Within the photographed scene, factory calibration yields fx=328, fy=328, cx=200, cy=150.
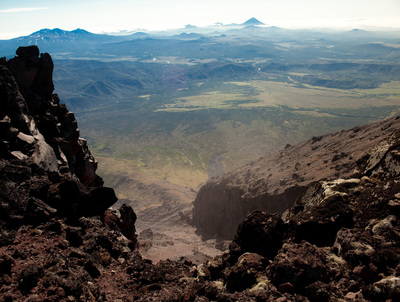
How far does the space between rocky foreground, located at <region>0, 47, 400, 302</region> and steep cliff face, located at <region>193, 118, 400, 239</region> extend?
25369 millimetres

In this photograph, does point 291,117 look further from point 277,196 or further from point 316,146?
point 277,196

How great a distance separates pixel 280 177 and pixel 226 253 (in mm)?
35988

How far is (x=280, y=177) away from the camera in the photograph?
48.9 m

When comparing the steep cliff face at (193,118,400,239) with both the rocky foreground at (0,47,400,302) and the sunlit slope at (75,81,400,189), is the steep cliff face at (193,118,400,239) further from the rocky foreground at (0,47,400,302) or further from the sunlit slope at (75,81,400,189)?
the sunlit slope at (75,81,400,189)

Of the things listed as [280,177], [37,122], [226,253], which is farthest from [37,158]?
[280,177]

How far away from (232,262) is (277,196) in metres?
31.2

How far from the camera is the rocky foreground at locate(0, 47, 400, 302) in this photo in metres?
9.88

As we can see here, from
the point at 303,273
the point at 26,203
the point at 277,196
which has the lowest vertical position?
the point at 277,196

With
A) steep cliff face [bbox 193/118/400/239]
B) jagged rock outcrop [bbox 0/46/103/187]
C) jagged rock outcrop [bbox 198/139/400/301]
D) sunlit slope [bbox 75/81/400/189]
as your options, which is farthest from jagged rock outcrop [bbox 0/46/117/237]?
sunlit slope [bbox 75/81/400/189]

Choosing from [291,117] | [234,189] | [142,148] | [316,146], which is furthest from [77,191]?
[291,117]

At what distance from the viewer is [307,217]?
13.0m

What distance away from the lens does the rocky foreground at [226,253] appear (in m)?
9.88

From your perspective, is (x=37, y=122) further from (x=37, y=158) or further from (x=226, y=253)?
(x=226, y=253)

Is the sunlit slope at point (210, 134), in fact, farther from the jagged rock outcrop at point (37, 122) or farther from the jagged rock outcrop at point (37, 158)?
the jagged rock outcrop at point (37, 158)
